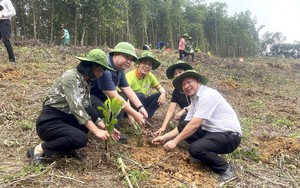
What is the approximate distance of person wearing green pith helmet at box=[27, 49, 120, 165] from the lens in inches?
107

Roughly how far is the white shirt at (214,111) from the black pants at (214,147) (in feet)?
0.25

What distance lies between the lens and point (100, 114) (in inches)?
139

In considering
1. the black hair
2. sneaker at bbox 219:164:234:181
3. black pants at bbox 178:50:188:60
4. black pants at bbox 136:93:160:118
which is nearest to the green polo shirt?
black pants at bbox 136:93:160:118

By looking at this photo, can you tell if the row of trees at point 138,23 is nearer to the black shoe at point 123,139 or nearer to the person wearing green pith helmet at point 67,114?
the black shoe at point 123,139

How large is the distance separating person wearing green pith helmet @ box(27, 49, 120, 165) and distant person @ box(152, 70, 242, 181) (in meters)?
0.91

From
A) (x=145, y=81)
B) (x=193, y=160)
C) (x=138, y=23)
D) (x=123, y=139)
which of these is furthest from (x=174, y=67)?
(x=138, y=23)

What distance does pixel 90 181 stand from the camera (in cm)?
266

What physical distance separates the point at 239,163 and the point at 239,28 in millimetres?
48665

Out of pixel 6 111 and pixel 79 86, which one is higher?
pixel 79 86

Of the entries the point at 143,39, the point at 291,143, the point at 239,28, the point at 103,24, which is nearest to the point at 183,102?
the point at 291,143

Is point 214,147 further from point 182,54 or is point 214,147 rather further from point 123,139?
point 182,54

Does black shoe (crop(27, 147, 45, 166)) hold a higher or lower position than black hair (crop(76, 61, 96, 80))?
lower

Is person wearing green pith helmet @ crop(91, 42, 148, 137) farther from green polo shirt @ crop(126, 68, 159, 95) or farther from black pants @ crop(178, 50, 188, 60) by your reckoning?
black pants @ crop(178, 50, 188, 60)

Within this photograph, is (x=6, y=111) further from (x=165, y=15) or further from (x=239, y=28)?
(x=239, y=28)
